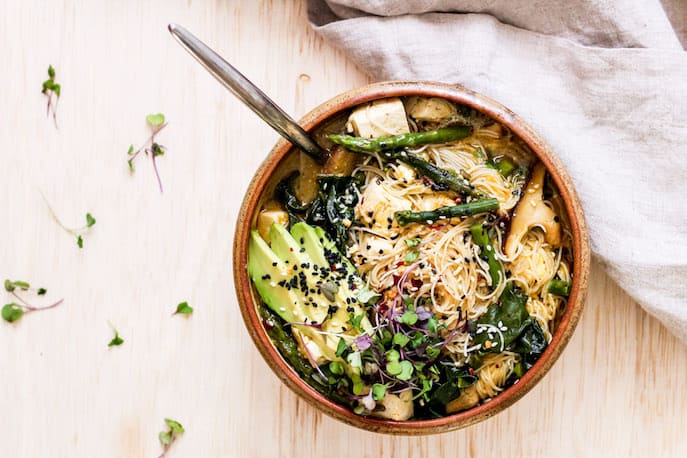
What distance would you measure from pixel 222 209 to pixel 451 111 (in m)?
0.83

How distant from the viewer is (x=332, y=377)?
2201 millimetres

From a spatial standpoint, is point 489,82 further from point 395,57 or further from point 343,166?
point 343,166

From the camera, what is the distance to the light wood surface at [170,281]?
256 cm

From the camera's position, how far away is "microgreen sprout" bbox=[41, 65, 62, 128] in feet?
8.56

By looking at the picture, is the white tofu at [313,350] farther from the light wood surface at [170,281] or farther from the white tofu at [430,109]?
the white tofu at [430,109]

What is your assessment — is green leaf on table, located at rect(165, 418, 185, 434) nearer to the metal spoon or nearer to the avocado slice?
the avocado slice

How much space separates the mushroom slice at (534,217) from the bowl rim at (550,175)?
77 millimetres

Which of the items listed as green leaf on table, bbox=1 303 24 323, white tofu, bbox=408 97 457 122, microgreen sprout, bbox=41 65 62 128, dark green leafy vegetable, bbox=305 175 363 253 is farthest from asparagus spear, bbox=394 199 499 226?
green leaf on table, bbox=1 303 24 323

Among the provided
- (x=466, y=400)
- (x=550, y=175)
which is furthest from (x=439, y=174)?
(x=466, y=400)

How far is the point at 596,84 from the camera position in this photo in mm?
2369

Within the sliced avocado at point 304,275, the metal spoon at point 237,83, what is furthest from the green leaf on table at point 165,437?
the metal spoon at point 237,83

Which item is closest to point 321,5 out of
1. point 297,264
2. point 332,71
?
point 332,71

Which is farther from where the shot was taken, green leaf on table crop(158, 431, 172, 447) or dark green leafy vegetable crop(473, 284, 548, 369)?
green leaf on table crop(158, 431, 172, 447)

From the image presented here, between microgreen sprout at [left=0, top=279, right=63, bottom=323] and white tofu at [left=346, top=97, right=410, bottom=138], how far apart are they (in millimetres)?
1221
